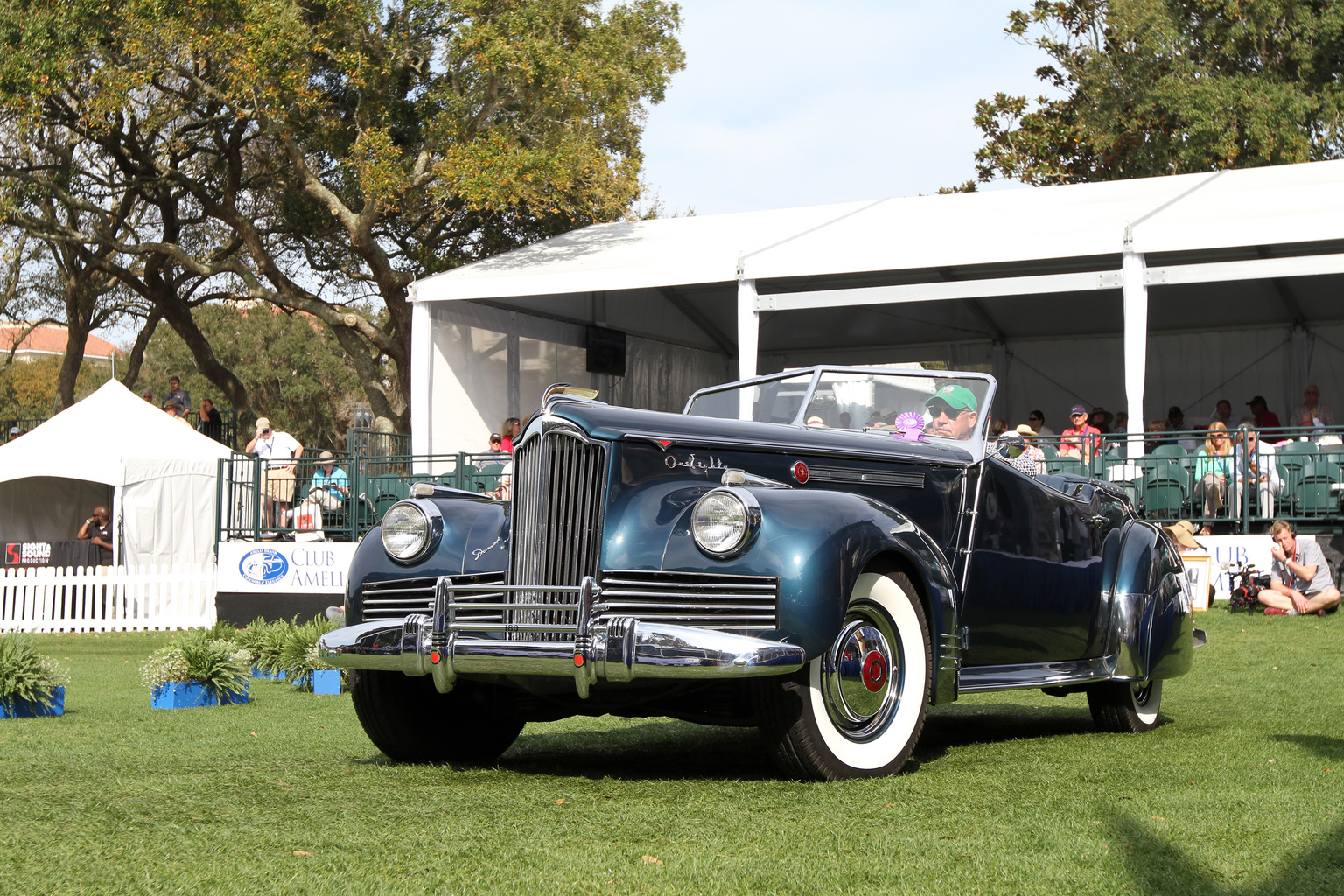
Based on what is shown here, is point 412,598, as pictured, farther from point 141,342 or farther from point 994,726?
point 141,342

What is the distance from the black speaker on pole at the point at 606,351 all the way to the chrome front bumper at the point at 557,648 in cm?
1816

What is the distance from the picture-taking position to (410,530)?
18.1 feet

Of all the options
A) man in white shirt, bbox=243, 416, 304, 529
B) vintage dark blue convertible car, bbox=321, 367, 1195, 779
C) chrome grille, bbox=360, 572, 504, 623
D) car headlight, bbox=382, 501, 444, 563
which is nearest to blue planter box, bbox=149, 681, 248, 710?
vintage dark blue convertible car, bbox=321, 367, 1195, 779

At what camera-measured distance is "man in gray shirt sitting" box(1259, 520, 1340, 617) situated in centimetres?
1299

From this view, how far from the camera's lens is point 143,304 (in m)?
32.8

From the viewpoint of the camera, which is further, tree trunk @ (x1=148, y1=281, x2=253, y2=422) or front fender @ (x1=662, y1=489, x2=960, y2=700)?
tree trunk @ (x1=148, y1=281, x2=253, y2=422)

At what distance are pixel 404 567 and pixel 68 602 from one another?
14.9 metres

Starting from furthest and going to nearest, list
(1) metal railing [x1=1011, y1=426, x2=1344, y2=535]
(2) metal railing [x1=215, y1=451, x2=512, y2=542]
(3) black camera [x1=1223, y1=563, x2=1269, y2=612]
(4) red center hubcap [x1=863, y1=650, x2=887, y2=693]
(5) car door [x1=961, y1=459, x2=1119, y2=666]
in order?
1. (2) metal railing [x1=215, y1=451, x2=512, y2=542]
2. (1) metal railing [x1=1011, y1=426, x2=1344, y2=535]
3. (3) black camera [x1=1223, y1=563, x2=1269, y2=612]
4. (5) car door [x1=961, y1=459, x2=1119, y2=666]
5. (4) red center hubcap [x1=863, y1=650, x2=887, y2=693]

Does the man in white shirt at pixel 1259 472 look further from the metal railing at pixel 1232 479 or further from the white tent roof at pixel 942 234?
the white tent roof at pixel 942 234

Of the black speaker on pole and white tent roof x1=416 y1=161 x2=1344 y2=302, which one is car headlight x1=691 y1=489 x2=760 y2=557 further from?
the black speaker on pole

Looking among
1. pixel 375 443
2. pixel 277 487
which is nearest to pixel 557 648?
pixel 277 487

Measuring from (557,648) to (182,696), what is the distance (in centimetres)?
570

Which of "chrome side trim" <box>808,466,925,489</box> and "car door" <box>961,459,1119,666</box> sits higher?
"chrome side trim" <box>808,466,925,489</box>

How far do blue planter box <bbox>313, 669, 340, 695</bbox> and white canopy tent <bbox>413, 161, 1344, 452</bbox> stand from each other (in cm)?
846
